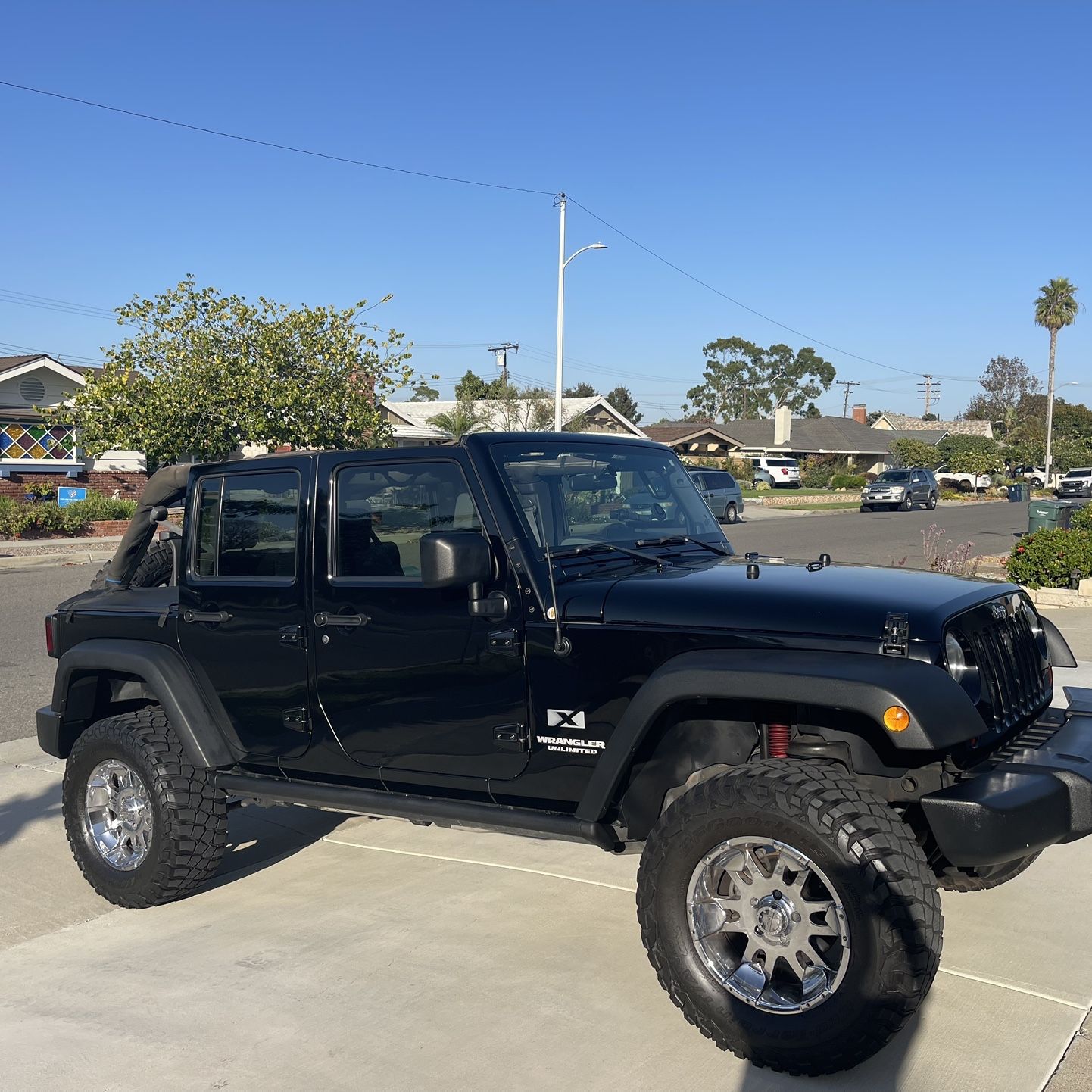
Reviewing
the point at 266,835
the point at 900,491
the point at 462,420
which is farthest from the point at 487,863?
the point at 900,491

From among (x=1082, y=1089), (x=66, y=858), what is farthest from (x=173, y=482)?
(x=1082, y=1089)

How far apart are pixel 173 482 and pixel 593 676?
2.53 m

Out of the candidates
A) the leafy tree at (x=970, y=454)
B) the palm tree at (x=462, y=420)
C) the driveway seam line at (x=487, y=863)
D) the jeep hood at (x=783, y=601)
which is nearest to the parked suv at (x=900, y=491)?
the palm tree at (x=462, y=420)

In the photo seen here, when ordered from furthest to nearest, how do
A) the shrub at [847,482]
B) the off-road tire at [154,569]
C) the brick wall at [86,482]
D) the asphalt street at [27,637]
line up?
the shrub at [847,482] → the brick wall at [86,482] → the asphalt street at [27,637] → the off-road tire at [154,569]

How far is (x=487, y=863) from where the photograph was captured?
5.47 m

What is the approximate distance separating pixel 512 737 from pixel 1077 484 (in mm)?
60046

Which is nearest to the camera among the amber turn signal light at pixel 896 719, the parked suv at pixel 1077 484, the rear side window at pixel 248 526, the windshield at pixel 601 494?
the amber turn signal light at pixel 896 719

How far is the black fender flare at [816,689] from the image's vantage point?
329cm

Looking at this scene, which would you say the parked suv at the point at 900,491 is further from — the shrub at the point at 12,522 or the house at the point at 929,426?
the house at the point at 929,426

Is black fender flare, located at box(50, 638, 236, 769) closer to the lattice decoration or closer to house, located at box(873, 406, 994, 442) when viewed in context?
the lattice decoration

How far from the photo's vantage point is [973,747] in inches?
148

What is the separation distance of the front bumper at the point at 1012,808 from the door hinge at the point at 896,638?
1.42ft

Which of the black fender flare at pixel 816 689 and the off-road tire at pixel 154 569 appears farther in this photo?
the off-road tire at pixel 154 569

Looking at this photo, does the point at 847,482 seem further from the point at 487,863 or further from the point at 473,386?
the point at 487,863
